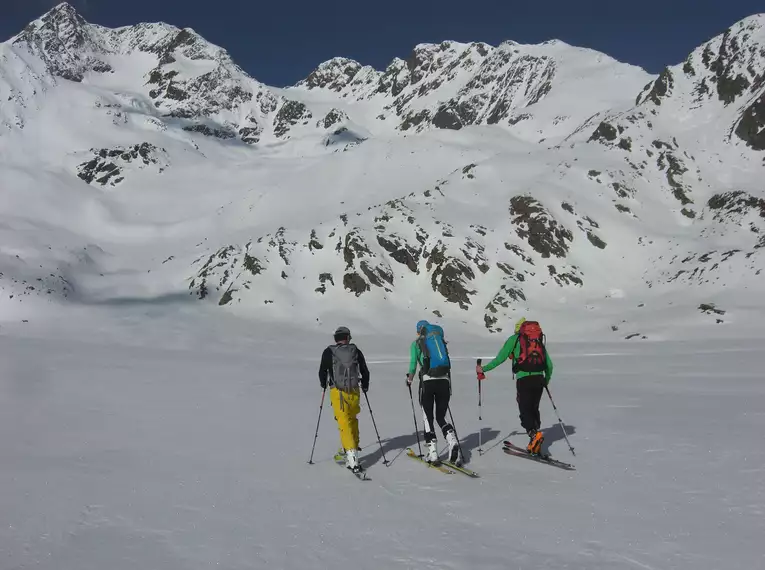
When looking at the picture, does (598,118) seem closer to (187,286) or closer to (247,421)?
(187,286)

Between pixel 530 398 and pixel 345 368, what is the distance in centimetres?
330

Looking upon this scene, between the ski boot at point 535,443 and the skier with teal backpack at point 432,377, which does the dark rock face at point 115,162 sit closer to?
the skier with teal backpack at point 432,377

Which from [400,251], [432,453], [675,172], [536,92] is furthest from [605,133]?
[432,453]

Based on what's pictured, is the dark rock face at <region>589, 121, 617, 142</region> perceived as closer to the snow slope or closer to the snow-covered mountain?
the snow-covered mountain

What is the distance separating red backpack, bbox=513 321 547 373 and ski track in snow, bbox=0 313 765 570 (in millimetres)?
1644

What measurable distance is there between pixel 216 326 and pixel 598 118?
290 ft

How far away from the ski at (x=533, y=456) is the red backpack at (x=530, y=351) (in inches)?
56.1

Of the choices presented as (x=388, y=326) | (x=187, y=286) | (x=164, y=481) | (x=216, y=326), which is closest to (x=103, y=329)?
(x=216, y=326)

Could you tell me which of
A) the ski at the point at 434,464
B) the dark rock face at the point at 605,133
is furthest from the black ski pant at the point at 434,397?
the dark rock face at the point at 605,133

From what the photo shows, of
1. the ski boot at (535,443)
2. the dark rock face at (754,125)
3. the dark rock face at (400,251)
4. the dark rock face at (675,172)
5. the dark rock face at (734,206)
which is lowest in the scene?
the ski boot at (535,443)

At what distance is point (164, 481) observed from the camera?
8031mm

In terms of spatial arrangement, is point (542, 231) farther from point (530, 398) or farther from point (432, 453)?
point (432, 453)

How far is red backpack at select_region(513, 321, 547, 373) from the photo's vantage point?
31.4 ft

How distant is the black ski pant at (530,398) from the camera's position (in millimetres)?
9555
